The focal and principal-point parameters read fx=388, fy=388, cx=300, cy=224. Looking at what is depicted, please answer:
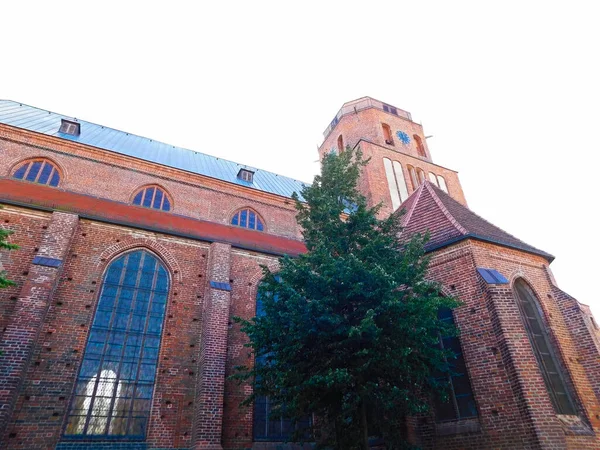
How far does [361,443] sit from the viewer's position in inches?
276

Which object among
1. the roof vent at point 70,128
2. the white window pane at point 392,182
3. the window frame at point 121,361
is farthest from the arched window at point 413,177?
the roof vent at point 70,128

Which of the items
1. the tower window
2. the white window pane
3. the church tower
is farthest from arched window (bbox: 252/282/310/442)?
the tower window

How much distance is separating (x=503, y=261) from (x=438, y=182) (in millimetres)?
13398

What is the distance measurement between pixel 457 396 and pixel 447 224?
4.78m

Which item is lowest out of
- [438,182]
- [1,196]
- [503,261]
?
[503,261]

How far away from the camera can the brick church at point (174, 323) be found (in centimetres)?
846

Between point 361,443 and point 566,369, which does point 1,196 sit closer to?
point 361,443

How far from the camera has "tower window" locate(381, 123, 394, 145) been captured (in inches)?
970

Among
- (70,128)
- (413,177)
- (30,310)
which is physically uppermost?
(413,177)

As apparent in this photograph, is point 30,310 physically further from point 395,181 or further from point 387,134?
point 387,134

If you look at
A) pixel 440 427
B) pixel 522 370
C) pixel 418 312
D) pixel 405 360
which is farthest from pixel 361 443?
pixel 522 370

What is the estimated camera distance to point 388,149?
23.2 metres


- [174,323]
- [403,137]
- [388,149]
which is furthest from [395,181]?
[174,323]

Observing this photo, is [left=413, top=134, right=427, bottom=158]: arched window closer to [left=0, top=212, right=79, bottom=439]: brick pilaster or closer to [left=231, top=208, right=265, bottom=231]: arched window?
[left=231, top=208, right=265, bottom=231]: arched window
